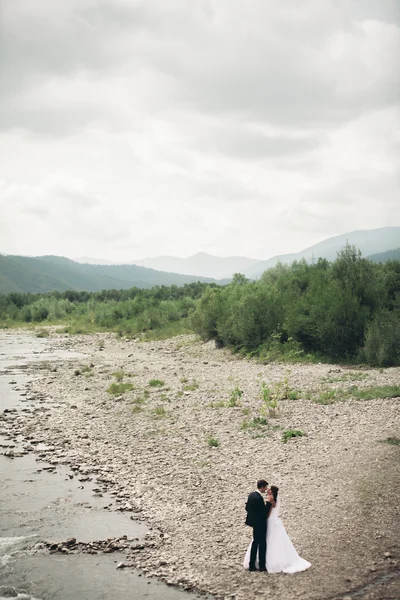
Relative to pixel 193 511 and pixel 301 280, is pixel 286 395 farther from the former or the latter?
pixel 301 280

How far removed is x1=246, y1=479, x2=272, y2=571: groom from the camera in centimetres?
836

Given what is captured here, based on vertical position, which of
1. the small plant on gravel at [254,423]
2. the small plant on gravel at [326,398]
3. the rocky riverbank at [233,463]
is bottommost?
the rocky riverbank at [233,463]

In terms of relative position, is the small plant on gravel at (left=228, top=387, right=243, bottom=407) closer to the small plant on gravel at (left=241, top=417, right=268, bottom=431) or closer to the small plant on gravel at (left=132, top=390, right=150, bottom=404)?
the small plant on gravel at (left=241, top=417, right=268, bottom=431)

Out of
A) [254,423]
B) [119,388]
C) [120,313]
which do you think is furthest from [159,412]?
[120,313]

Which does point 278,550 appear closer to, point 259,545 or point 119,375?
point 259,545

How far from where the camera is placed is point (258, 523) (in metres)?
8.34

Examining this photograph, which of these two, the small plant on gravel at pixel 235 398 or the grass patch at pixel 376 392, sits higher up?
the grass patch at pixel 376 392

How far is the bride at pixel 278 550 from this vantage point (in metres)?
8.33

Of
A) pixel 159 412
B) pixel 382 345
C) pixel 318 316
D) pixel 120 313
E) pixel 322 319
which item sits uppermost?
pixel 318 316

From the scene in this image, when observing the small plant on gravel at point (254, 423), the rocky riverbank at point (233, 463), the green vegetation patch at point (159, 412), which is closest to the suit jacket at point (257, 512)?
the rocky riverbank at point (233, 463)

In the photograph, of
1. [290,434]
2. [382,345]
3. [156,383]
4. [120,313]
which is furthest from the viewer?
[120,313]

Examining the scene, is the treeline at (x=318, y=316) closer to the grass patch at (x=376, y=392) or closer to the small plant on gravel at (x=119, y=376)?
the grass patch at (x=376, y=392)

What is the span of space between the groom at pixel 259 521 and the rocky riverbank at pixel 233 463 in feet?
0.93

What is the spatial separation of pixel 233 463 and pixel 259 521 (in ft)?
17.9
